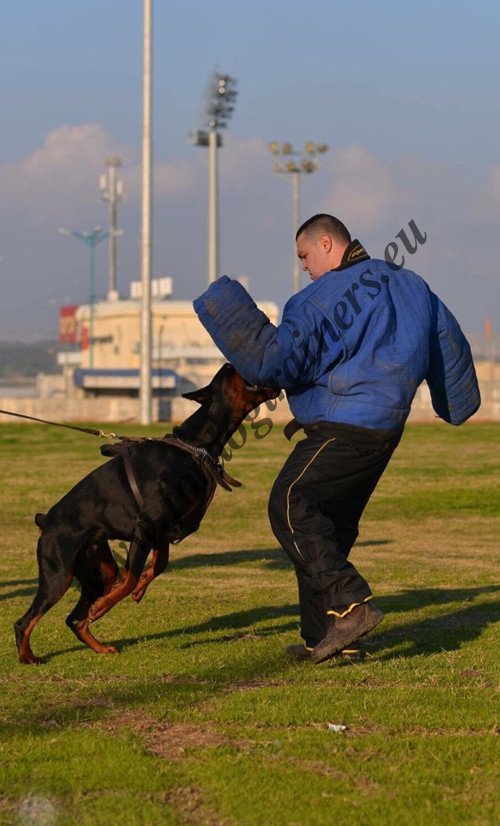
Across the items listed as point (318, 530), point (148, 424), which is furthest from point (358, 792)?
point (148, 424)

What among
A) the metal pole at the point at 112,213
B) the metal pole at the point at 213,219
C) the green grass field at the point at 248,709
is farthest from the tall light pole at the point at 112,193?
the green grass field at the point at 248,709

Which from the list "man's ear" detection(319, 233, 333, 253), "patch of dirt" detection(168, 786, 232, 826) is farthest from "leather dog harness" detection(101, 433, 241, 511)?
"patch of dirt" detection(168, 786, 232, 826)

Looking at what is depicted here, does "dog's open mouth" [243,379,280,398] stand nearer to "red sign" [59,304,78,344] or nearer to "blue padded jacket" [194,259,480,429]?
"blue padded jacket" [194,259,480,429]

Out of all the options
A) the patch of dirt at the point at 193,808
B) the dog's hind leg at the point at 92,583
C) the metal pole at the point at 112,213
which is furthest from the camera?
the metal pole at the point at 112,213

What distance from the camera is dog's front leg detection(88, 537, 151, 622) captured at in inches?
247

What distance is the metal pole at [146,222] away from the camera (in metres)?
36.1

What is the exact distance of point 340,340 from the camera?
570 centimetres

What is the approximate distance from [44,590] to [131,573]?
0.44 metres

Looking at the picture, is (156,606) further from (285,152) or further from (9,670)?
(285,152)

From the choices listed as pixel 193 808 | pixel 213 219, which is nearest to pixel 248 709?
pixel 193 808

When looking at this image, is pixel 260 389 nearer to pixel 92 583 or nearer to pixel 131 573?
pixel 131 573

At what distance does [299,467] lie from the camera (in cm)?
590

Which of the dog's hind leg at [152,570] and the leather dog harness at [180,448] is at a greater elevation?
the leather dog harness at [180,448]

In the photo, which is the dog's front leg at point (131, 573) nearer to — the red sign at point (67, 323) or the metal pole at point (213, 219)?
the metal pole at point (213, 219)
